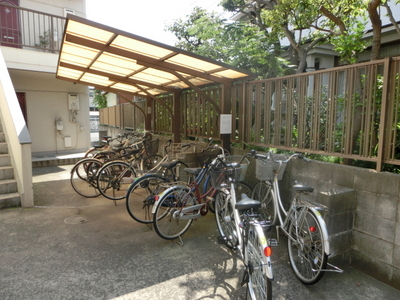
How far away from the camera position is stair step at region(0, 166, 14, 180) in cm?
549

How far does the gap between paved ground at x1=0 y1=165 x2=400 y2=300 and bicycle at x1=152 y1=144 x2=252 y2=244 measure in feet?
0.63

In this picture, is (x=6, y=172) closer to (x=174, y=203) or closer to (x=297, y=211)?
(x=174, y=203)

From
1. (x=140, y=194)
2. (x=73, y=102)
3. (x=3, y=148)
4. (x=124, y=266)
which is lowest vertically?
(x=124, y=266)

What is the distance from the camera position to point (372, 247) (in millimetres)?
3137

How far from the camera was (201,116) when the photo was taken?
22.4ft

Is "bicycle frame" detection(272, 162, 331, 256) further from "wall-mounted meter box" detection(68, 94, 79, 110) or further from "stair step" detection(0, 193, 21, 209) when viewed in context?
"wall-mounted meter box" detection(68, 94, 79, 110)

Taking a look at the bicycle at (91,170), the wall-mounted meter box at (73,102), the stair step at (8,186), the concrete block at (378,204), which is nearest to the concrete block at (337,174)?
the concrete block at (378,204)

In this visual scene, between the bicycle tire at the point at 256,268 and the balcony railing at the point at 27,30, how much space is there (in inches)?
386

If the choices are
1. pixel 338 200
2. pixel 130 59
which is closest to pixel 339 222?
pixel 338 200

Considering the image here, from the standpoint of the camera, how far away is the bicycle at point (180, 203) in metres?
3.79

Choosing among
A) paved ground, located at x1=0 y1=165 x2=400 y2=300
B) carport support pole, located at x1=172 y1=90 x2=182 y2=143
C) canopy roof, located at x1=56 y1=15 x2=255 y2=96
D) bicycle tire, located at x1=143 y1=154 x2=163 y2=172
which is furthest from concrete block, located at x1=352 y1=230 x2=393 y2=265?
carport support pole, located at x1=172 y1=90 x2=182 y2=143

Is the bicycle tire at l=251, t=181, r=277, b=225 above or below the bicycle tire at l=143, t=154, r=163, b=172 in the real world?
below

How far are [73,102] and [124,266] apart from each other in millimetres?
9061

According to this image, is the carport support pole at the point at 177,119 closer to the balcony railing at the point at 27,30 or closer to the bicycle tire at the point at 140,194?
the bicycle tire at the point at 140,194
